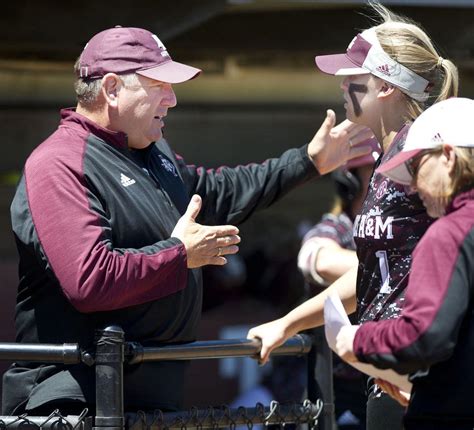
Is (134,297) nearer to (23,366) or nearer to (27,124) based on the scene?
(23,366)

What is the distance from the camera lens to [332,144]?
3.99 metres

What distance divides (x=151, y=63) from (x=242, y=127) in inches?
271

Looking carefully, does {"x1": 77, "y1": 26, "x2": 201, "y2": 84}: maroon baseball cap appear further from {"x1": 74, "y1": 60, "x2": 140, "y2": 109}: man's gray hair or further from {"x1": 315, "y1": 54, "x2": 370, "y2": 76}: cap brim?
{"x1": 315, "y1": 54, "x2": 370, "y2": 76}: cap brim

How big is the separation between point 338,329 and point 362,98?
3.03 ft

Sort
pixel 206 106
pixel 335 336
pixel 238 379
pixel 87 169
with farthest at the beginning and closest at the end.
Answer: pixel 206 106, pixel 238 379, pixel 87 169, pixel 335 336

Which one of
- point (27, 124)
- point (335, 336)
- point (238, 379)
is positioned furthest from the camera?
point (27, 124)

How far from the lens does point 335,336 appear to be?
2.75 meters

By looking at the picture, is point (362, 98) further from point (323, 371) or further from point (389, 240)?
point (323, 371)

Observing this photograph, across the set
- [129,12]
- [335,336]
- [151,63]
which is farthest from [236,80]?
[335,336]

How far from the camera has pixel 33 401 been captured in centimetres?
320

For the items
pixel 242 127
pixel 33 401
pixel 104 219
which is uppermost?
pixel 104 219

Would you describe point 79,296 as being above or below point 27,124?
above

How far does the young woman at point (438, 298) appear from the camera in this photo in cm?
250

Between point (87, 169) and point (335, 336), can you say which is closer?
point (335, 336)
